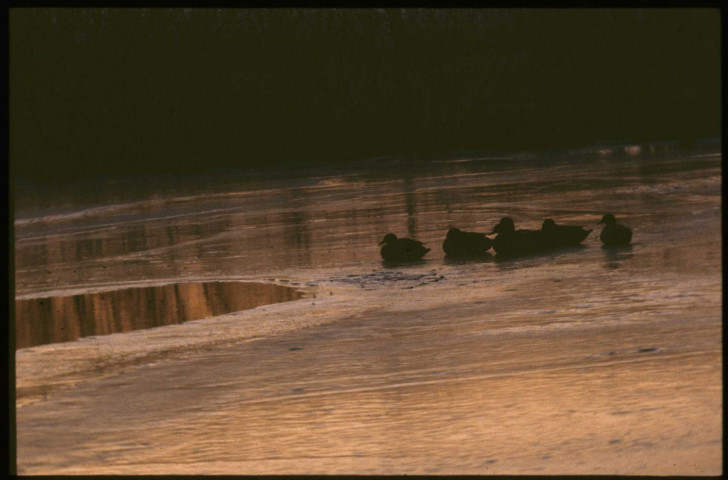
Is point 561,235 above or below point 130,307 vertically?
above

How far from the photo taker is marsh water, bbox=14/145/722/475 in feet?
17.4

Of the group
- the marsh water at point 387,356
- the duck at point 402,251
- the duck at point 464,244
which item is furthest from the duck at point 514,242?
the duck at point 402,251

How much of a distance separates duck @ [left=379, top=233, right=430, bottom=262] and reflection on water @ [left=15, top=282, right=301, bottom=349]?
1302 millimetres

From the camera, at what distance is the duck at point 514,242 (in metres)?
10.8

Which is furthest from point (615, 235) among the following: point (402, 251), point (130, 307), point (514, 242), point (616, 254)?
point (130, 307)

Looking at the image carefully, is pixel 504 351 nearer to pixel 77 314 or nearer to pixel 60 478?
pixel 60 478

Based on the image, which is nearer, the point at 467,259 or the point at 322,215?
the point at 467,259

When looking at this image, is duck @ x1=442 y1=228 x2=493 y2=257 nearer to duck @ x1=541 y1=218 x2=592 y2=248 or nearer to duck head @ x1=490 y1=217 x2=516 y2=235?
duck head @ x1=490 y1=217 x2=516 y2=235

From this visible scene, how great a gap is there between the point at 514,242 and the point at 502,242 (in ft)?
0.34

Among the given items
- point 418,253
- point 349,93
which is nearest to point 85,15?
point 349,93

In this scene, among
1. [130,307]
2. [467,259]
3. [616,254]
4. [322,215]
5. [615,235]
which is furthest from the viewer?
[322,215]

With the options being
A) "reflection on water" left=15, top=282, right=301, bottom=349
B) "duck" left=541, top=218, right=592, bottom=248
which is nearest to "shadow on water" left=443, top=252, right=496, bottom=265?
"duck" left=541, top=218, right=592, bottom=248

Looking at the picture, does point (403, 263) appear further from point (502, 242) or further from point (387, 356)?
point (387, 356)

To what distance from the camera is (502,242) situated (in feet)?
35.3
